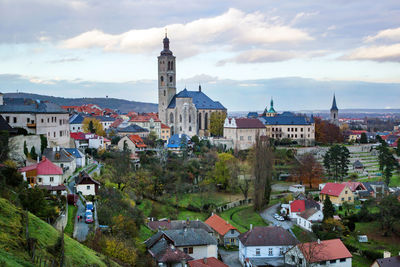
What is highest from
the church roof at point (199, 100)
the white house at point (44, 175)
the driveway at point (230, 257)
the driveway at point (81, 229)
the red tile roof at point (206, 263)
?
the church roof at point (199, 100)

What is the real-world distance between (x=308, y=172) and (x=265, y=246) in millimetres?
28117

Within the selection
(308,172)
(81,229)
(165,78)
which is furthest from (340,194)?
(165,78)

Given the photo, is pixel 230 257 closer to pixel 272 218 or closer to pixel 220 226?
pixel 220 226

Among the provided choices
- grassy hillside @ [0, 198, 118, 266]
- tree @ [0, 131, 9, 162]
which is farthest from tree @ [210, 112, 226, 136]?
grassy hillside @ [0, 198, 118, 266]

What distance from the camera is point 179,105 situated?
79750 mm

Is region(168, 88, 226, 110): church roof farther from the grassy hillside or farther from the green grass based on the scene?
the grassy hillside

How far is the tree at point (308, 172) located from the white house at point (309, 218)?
1783 cm

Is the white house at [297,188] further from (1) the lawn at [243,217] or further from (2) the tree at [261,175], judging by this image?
(1) the lawn at [243,217]

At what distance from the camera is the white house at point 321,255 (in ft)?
92.5

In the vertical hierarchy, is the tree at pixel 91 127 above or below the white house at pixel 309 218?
above

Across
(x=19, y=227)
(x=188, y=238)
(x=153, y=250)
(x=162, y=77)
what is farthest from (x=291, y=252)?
(x=162, y=77)

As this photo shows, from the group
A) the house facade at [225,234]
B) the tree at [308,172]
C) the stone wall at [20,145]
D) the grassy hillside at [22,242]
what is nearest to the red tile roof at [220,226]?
the house facade at [225,234]

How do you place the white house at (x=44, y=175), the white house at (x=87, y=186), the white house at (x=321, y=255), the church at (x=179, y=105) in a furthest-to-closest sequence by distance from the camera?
1. the church at (x=179, y=105)
2. the white house at (x=87, y=186)
3. the white house at (x=44, y=175)
4. the white house at (x=321, y=255)

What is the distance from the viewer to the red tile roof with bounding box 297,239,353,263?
1105 inches
